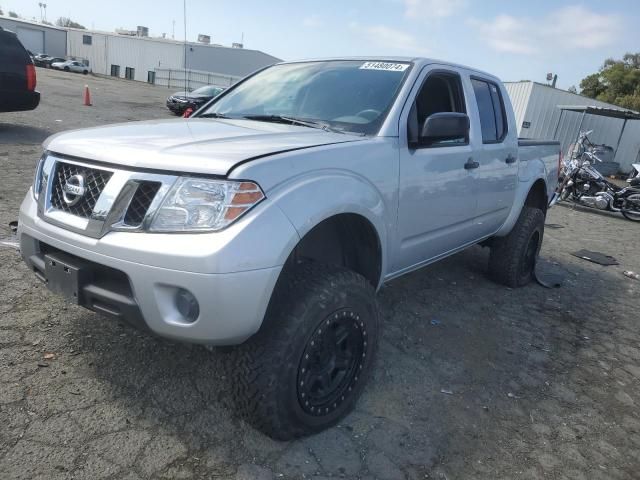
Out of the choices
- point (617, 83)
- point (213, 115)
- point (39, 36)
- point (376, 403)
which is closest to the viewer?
point (376, 403)

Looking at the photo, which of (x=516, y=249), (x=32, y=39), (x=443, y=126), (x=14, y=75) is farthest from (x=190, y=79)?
(x=443, y=126)

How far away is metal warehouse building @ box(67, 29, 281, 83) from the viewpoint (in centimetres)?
5294

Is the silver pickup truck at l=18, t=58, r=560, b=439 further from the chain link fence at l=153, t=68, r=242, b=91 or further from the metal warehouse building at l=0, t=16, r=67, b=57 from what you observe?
the metal warehouse building at l=0, t=16, r=67, b=57

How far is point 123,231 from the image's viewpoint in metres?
2.08

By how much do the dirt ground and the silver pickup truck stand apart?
0.90ft

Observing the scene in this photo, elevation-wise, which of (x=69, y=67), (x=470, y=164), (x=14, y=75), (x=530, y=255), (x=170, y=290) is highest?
(x=470, y=164)

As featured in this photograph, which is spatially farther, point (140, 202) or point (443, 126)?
point (443, 126)

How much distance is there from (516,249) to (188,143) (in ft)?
11.9

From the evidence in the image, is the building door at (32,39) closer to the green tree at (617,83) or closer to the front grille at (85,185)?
the green tree at (617,83)

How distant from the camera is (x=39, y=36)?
60031 millimetres

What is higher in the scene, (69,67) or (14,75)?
(14,75)

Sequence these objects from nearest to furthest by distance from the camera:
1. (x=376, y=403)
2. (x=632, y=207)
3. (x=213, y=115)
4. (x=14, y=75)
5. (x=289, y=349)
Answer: (x=289, y=349)
(x=376, y=403)
(x=213, y=115)
(x=14, y=75)
(x=632, y=207)

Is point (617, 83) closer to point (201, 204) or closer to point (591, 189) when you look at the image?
point (591, 189)

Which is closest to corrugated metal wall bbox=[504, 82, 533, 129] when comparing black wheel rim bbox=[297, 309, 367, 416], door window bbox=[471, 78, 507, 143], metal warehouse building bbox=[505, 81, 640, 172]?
metal warehouse building bbox=[505, 81, 640, 172]
